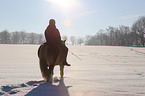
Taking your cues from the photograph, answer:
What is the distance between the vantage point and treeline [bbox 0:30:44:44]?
72206 millimetres

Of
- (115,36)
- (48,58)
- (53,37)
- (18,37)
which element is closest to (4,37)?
(18,37)

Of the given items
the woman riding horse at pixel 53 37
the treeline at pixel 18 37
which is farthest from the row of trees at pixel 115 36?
the woman riding horse at pixel 53 37

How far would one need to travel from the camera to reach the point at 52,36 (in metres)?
2.99

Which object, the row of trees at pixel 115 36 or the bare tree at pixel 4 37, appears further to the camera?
the bare tree at pixel 4 37

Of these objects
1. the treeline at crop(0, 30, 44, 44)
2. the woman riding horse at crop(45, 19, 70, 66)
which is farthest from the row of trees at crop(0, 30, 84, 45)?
the woman riding horse at crop(45, 19, 70, 66)

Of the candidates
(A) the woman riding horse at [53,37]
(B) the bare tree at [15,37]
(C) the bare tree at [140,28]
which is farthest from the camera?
(B) the bare tree at [15,37]

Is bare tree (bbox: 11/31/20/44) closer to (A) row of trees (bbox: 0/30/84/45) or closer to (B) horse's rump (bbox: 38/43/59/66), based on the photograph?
(A) row of trees (bbox: 0/30/84/45)

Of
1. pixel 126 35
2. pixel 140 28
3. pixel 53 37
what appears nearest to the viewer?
pixel 53 37

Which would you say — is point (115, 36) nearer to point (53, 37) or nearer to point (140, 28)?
point (140, 28)

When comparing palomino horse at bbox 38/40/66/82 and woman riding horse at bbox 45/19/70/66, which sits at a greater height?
woman riding horse at bbox 45/19/70/66

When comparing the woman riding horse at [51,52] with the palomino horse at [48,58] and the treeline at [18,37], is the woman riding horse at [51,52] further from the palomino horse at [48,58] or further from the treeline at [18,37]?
the treeline at [18,37]

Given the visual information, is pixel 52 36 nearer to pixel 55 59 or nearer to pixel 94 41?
pixel 55 59

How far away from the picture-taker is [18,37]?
3130 inches

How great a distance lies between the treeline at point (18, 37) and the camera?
72.2 m
